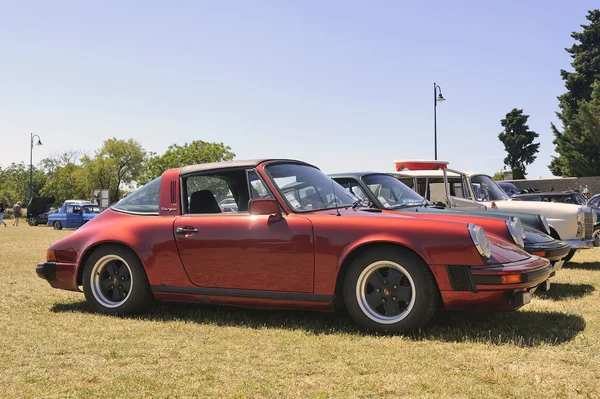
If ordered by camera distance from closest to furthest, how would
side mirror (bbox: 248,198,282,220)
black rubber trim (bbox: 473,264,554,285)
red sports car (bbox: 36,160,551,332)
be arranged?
black rubber trim (bbox: 473,264,554,285) < red sports car (bbox: 36,160,551,332) < side mirror (bbox: 248,198,282,220)

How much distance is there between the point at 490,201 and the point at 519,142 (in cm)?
6654

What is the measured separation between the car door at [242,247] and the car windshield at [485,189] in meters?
5.88

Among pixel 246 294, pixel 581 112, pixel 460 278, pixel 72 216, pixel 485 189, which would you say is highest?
pixel 581 112

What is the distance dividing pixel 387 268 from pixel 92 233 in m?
3.04

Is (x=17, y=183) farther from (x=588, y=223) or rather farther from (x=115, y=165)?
(x=588, y=223)

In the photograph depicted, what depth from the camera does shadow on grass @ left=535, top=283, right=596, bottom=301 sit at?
6.88m

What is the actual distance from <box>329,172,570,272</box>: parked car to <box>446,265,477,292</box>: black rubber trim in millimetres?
1646

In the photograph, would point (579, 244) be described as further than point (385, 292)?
Yes

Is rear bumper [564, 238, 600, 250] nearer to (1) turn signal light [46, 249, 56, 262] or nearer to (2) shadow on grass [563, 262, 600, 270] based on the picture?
(2) shadow on grass [563, 262, 600, 270]

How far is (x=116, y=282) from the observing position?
592cm

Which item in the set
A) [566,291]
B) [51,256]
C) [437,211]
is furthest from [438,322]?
[51,256]

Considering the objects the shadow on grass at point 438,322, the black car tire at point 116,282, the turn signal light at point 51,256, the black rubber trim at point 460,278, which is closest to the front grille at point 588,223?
the shadow on grass at point 438,322

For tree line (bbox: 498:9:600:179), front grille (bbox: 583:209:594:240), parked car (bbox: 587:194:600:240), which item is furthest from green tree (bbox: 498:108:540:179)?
front grille (bbox: 583:209:594:240)

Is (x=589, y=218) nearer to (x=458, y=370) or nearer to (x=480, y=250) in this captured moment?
(x=480, y=250)
